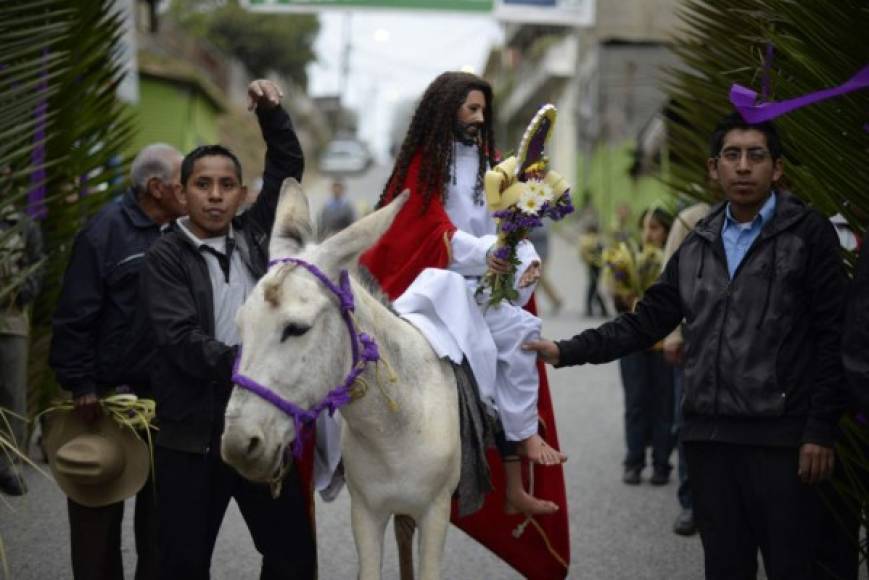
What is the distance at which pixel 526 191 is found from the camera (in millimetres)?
5137

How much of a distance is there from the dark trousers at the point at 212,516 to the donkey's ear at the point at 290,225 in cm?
96

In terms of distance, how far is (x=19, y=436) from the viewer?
24.2 feet

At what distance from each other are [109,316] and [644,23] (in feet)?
113

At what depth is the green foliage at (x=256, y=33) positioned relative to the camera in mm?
51906

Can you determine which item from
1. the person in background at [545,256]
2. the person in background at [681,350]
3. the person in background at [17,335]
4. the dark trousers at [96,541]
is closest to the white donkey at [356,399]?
the dark trousers at [96,541]

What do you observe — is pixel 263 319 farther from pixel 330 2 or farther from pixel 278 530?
pixel 330 2

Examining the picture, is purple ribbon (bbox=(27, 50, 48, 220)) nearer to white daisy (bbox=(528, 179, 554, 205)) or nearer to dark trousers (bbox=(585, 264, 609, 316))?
white daisy (bbox=(528, 179, 554, 205))

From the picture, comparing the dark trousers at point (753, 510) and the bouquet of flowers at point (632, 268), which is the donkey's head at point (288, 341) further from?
the bouquet of flowers at point (632, 268)

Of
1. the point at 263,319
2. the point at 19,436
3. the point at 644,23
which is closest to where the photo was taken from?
the point at 263,319

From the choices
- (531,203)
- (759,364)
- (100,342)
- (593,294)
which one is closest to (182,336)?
(100,342)

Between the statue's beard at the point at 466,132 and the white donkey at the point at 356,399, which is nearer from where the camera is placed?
the white donkey at the point at 356,399

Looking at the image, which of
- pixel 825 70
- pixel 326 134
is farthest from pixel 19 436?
pixel 326 134

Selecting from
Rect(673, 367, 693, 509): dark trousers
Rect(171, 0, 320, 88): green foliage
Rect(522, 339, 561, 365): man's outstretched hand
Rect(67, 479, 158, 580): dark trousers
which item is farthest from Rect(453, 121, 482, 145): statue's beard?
Rect(171, 0, 320, 88): green foliage

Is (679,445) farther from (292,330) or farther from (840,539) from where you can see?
(292,330)
